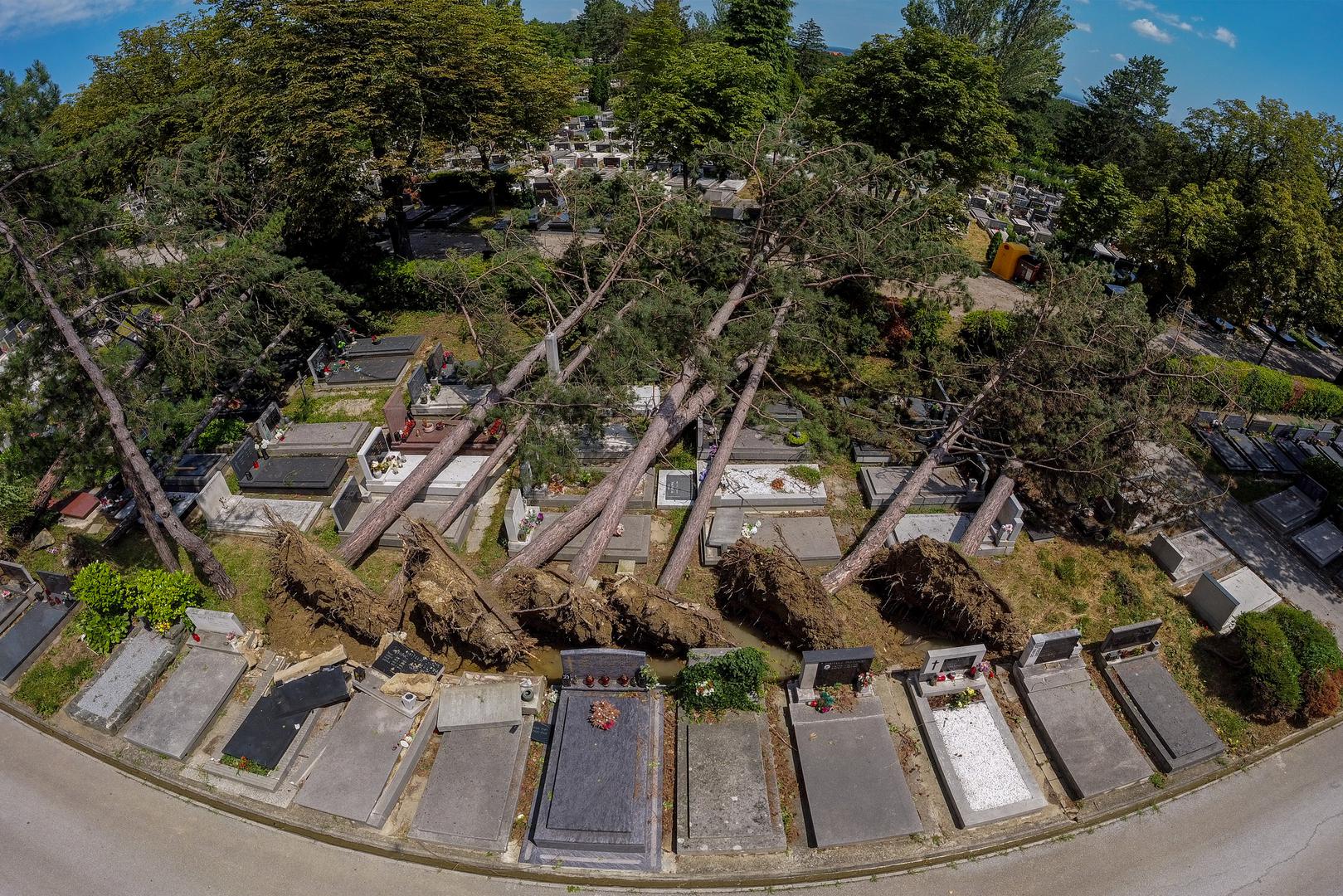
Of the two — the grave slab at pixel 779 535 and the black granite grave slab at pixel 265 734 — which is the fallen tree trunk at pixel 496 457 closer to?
the black granite grave slab at pixel 265 734

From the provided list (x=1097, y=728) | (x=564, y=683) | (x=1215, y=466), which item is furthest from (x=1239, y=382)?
(x=564, y=683)

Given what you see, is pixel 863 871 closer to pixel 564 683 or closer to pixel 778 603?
pixel 778 603

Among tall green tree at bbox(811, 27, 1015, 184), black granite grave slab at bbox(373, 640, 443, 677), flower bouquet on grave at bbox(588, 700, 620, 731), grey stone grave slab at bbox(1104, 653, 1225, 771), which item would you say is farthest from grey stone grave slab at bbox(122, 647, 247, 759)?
tall green tree at bbox(811, 27, 1015, 184)

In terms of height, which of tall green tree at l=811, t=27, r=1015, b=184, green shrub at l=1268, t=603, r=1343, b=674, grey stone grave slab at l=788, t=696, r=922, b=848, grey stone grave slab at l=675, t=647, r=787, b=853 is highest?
tall green tree at l=811, t=27, r=1015, b=184

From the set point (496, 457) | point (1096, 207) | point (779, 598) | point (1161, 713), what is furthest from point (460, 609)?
point (1096, 207)

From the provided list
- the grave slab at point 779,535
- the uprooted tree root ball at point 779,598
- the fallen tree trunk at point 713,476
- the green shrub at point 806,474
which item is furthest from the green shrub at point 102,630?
the green shrub at point 806,474

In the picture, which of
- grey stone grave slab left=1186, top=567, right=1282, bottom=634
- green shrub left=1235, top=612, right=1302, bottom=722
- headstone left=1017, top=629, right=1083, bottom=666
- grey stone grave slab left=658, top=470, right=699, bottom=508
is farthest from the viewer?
grey stone grave slab left=658, top=470, right=699, bottom=508

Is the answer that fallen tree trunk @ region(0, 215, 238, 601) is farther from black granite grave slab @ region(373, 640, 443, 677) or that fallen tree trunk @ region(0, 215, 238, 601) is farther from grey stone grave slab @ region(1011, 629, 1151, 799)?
grey stone grave slab @ region(1011, 629, 1151, 799)

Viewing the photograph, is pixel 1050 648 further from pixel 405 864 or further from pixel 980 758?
pixel 405 864
